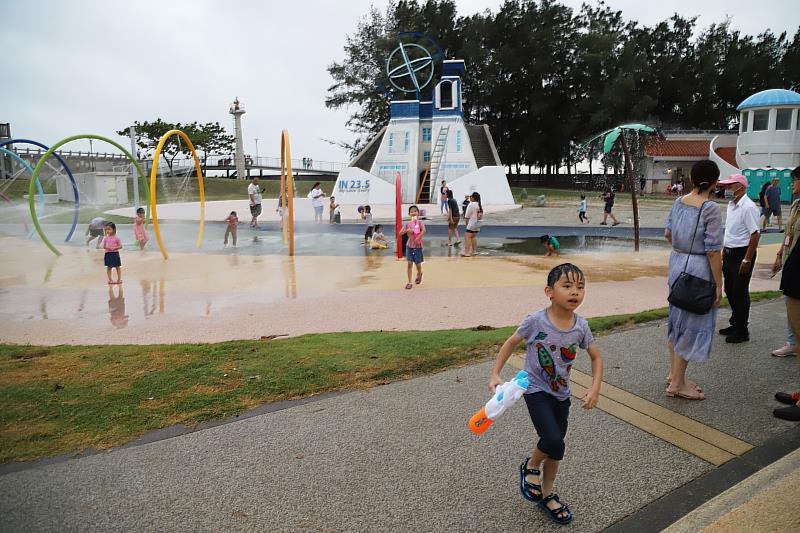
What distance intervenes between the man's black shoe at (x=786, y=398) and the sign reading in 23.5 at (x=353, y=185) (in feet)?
96.6

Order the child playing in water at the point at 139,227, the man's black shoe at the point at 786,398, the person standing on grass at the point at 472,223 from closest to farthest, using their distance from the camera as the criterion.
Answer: the man's black shoe at the point at 786,398
the person standing on grass at the point at 472,223
the child playing in water at the point at 139,227

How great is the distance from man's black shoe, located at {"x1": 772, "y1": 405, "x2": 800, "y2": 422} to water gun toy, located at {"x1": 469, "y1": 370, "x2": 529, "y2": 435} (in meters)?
2.62

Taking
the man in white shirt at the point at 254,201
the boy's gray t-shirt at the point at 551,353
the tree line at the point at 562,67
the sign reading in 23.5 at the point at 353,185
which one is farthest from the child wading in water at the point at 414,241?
the tree line at the point at 562,67

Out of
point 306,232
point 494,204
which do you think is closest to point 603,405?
Answer: point 306,232

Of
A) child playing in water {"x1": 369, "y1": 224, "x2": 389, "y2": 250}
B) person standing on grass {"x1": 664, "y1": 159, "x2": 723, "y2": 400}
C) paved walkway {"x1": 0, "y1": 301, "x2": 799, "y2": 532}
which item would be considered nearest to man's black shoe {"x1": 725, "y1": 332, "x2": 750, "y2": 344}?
paved walkway {"x1": 0, "y1": 301, "x2": 799, "y2": 532}

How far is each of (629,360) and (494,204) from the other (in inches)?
1035

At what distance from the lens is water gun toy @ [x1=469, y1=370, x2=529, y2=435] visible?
121 inches

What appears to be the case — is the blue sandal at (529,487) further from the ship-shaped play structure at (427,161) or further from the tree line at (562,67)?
the tree line at (562,67)

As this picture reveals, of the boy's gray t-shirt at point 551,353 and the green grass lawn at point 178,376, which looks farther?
the green grass lawn at point 178,376

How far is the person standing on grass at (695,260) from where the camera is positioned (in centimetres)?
460

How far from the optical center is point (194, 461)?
12.7ft

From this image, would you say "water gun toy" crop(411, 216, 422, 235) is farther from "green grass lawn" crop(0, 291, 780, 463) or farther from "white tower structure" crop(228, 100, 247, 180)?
"white tower structure" crop(228, 100, 247, 180)

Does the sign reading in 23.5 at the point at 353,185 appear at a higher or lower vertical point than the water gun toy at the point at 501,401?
higher

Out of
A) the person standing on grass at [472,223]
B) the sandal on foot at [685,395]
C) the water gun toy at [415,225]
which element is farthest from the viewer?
the person standing on grass at [472,223]
